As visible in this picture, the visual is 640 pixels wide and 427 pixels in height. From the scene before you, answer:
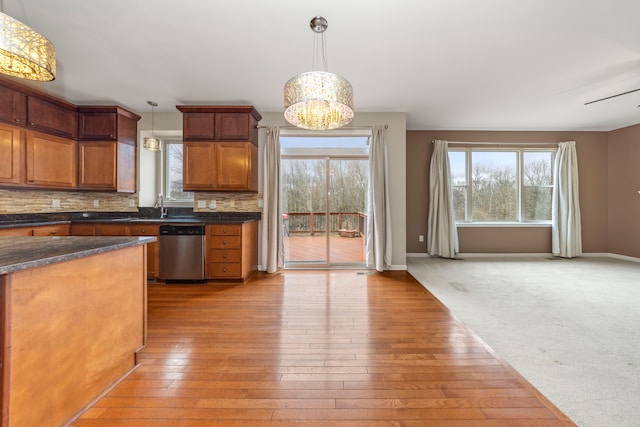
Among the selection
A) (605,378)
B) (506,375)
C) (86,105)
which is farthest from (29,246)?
(86,105)

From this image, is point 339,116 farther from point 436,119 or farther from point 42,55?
point 436,119

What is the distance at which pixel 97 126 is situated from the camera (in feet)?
13.3

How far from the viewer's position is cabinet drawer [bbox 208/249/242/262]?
3.80 meters

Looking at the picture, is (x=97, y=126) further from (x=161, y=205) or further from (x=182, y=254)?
(x=182, y=254)

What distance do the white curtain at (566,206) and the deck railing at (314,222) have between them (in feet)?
13.6

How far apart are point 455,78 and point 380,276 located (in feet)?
9.40

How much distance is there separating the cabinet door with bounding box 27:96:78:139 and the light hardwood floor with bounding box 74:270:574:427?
2.89 meters

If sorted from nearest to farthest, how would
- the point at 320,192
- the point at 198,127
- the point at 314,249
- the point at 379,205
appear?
the point at 198,127 → the point at 379,205 → the point at 320,192 → the point at 314,249

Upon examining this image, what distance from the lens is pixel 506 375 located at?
5.82 feet

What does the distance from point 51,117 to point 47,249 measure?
11.5 feet

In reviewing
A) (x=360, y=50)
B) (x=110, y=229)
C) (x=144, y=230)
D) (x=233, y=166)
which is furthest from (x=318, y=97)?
(x=110, y=229)

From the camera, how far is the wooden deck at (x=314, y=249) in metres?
4.75

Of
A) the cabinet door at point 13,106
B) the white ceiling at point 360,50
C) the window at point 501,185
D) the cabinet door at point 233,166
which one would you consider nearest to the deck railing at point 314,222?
the cabinet door at point 233,166

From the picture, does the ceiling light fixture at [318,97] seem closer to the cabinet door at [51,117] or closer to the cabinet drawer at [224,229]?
the cabinet drawer at [224,229]
